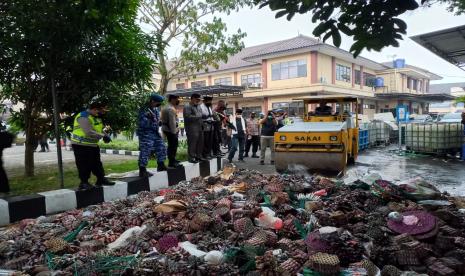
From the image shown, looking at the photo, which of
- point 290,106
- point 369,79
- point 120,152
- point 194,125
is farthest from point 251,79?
point 194,125

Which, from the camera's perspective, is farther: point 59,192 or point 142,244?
point 59,192

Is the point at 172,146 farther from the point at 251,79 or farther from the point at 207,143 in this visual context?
the point at 251,79

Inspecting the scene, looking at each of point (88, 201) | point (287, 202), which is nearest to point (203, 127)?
point (88, 201)

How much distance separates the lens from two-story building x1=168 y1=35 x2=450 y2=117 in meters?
25.3

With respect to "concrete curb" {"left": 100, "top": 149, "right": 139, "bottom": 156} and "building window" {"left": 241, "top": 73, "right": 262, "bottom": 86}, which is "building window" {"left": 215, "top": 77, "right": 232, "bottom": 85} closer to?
"building window" {"left": 241, "top": 73, "right": 262, "bottom": 86}

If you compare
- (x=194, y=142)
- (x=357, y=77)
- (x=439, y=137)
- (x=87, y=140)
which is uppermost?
(x=357, y=77)

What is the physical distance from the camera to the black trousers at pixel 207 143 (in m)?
8.24

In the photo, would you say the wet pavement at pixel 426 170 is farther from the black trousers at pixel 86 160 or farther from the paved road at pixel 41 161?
the paved road at pixel 41 161

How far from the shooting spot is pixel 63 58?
631cm

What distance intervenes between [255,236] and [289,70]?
24.4 meters

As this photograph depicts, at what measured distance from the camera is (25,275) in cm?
254

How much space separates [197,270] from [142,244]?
804mm

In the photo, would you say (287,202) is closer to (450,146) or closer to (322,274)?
(322,274)

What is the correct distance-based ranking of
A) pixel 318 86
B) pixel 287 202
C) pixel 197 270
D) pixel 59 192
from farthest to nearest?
pixel 318 86 < pixel 59 192 < pixel 287 202 < pixel 197 270
